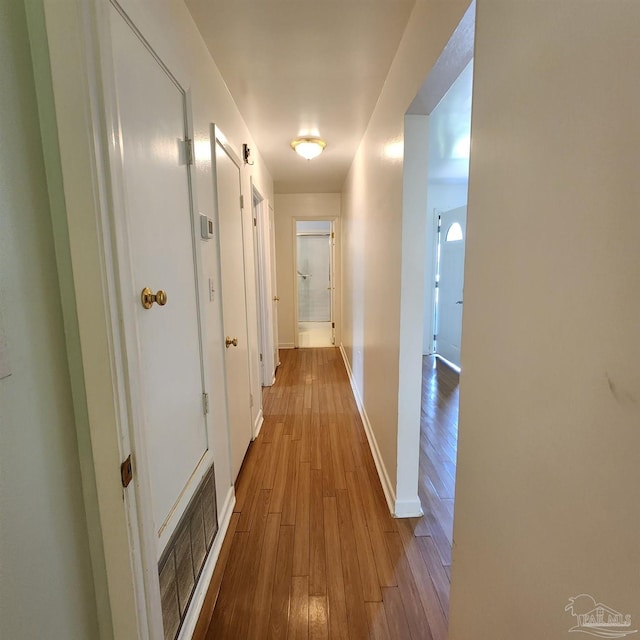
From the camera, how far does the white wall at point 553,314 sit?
472mm

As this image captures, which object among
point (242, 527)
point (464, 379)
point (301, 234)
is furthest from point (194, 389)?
point (301, 234)

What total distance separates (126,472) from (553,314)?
37.8 inches

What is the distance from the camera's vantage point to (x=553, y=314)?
0.61 m

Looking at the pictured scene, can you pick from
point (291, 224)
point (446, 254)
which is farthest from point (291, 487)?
point (291, 224)

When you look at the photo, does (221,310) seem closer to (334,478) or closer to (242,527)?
(242,527)

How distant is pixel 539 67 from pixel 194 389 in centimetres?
141

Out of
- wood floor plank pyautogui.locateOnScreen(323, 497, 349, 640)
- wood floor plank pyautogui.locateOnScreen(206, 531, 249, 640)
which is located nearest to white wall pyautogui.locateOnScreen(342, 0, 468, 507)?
wood floor plank pyautogui.locateOnScreen(323, 497, 349, 640)

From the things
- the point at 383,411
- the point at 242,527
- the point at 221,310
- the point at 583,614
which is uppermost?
the point at 221,310

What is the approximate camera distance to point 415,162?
1602 mm

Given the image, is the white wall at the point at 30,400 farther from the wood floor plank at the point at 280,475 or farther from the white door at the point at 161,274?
the wood floor plank at the point at 280,475

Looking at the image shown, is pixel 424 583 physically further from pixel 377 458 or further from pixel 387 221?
pixel 387 221

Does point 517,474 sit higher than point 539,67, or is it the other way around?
point 539,67

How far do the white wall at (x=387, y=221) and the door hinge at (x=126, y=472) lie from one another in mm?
1296

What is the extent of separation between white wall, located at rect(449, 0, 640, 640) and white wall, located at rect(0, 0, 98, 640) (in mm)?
957
